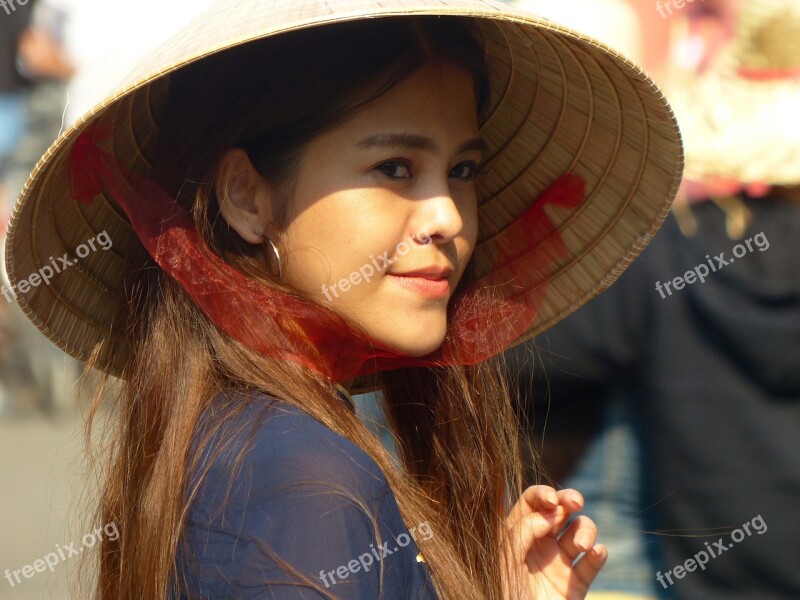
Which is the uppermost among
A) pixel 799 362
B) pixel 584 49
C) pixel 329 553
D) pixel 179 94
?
pixel 179 94

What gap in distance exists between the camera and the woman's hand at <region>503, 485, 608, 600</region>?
1.75m

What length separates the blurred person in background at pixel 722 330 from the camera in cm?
271

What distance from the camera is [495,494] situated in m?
1.91

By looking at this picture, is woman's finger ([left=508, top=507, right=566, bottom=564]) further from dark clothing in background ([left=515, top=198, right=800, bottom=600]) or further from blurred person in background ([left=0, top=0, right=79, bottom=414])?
blurred person in background ([left=0, top=0, right=79, bottom=414])

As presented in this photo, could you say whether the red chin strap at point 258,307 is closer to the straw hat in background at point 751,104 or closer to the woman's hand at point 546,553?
the woman's hand at point 546,553

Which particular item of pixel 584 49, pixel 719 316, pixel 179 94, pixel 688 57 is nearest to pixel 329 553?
pixel 179 94

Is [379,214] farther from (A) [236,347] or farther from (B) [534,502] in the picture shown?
(B) [534,502]

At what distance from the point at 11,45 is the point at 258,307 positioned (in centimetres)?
628

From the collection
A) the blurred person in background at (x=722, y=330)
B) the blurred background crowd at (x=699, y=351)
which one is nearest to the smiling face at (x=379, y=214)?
the blurred background crowd at (x=699, y=351)

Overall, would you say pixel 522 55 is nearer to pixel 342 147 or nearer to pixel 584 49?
pixel 584 49

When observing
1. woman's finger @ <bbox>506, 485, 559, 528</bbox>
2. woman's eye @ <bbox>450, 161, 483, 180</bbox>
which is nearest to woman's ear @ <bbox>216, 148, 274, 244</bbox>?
woman's eye @ <bbox>450, 161, 483, 180</bbox>

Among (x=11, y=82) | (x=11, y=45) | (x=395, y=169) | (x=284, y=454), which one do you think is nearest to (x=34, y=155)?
(x=11, y=82)

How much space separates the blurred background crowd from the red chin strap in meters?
0.70

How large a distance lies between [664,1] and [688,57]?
0.17 m
